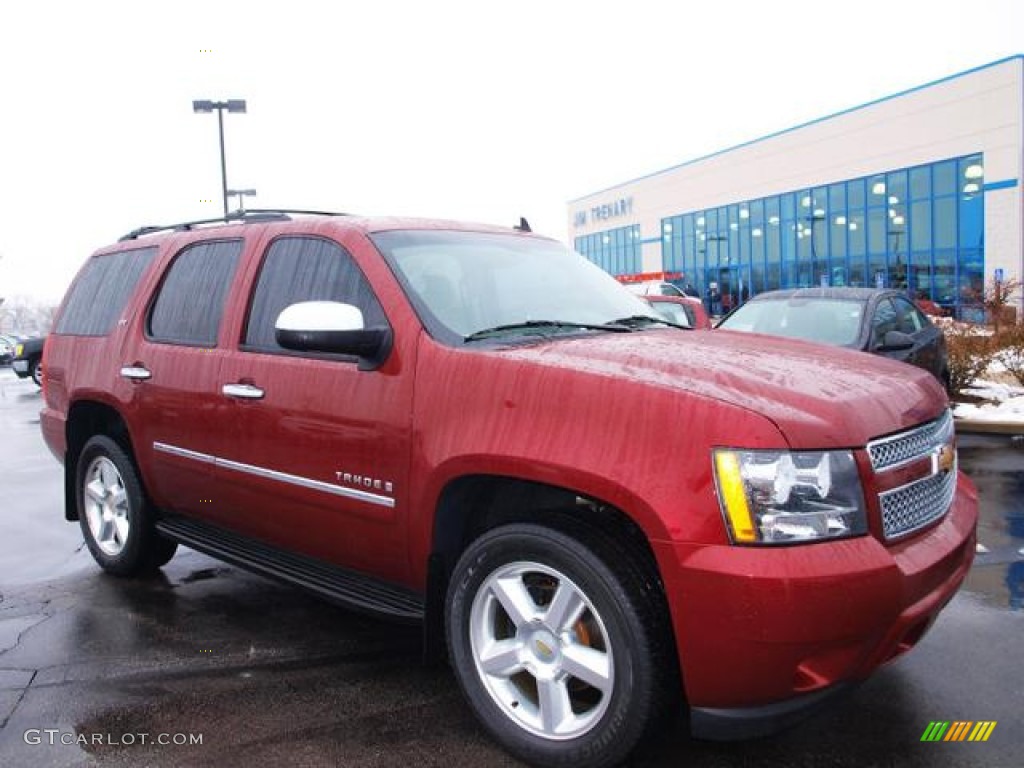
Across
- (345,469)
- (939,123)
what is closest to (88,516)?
(345,469)

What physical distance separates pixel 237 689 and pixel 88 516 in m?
2.20

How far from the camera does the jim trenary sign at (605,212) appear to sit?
54.3 m

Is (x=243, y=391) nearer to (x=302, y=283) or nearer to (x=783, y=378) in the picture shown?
(x=302, y=283)

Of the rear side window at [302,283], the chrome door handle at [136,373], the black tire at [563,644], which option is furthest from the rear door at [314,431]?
the chrome door handle at [136,373]

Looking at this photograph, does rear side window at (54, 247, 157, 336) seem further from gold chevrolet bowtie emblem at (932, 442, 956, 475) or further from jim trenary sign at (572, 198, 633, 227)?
jim trenary sign at (572, 198, 633, 227)

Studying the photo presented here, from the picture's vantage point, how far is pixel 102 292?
5.08 meters

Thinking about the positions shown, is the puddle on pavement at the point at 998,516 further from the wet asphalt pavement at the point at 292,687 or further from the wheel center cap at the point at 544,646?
the wheel center cap at the point at 544,646

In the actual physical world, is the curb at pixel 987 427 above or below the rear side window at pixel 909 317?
below

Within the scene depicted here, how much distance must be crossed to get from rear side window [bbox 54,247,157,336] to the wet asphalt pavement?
4.85ft

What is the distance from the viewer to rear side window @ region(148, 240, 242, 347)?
4125mm

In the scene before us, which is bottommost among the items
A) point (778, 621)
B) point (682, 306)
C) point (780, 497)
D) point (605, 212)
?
point (778, 621)

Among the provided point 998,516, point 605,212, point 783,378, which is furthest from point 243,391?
point 605,212

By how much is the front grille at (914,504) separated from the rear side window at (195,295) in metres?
2.97

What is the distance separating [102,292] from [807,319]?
20.9 ft
